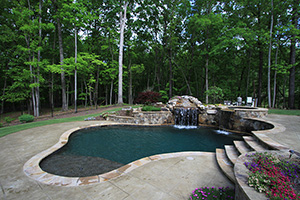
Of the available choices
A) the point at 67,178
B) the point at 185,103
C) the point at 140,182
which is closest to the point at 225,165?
the point at 140,182

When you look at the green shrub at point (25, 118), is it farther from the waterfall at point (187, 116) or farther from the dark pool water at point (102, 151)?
the waterfall at point (187, 116)

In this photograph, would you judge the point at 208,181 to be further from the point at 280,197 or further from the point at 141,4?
the point at 141,4

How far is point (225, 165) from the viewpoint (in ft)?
8.66

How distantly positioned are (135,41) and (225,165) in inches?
669

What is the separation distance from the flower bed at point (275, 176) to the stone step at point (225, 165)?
0.47 metres

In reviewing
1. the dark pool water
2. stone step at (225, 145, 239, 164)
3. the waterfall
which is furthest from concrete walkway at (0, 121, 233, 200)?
the waterfall

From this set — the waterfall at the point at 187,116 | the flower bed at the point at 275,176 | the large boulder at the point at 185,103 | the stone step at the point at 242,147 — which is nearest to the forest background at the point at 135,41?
the large boulder at the point at 185,103

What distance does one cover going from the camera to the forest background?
10078 mm

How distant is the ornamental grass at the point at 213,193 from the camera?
1.74m

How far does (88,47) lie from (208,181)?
16901 mm

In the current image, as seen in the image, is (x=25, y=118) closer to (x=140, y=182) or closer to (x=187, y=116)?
(x=140, y=182)

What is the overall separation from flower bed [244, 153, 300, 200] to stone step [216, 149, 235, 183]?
466 mm

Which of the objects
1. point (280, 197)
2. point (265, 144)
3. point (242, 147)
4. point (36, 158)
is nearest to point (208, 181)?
point (280, 197)

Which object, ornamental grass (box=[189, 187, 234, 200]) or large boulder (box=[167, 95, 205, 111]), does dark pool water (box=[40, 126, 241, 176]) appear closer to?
ornamental grass (box=[189, 187, 234, 200])
